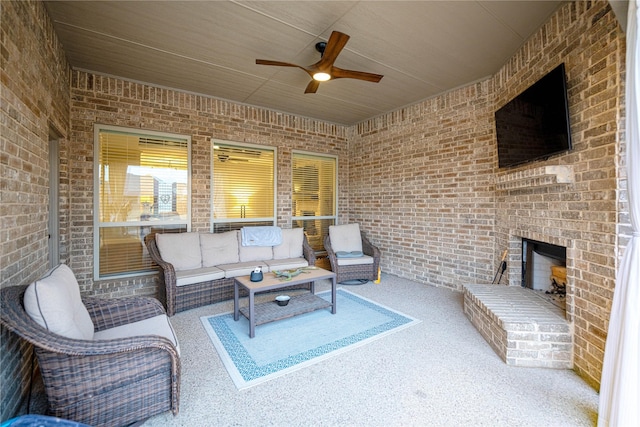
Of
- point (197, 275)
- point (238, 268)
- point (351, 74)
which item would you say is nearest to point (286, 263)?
point (238, 268)

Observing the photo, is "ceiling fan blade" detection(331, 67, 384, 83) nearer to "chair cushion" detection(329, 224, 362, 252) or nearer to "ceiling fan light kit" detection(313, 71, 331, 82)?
"ceiling fan light kit" detection(313, 71, 331, 82)

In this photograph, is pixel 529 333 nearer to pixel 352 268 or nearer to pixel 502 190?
pixel 502 190

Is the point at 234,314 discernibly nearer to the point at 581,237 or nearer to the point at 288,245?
the point at 288,245

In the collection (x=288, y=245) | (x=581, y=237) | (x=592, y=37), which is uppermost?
(x=592, y=37)

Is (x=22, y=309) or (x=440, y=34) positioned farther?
(x=440, y=34)

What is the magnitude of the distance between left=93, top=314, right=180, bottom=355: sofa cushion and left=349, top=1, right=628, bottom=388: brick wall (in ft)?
10.3

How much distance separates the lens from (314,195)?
6.00 m

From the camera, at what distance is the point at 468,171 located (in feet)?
13.8

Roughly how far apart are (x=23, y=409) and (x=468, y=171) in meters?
5.12

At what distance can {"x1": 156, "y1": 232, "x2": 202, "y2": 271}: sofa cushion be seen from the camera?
386 cm

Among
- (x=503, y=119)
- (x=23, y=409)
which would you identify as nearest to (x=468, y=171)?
(x=503, y=119)

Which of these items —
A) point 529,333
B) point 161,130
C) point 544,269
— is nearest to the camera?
point 529,333

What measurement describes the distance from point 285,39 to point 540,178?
9.50 ft

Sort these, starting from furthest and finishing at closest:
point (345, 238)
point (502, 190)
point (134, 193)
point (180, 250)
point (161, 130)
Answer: point (345, 238) < point (161, 130) < point (134, 193) < point (180, 250) < point (502, 190)
